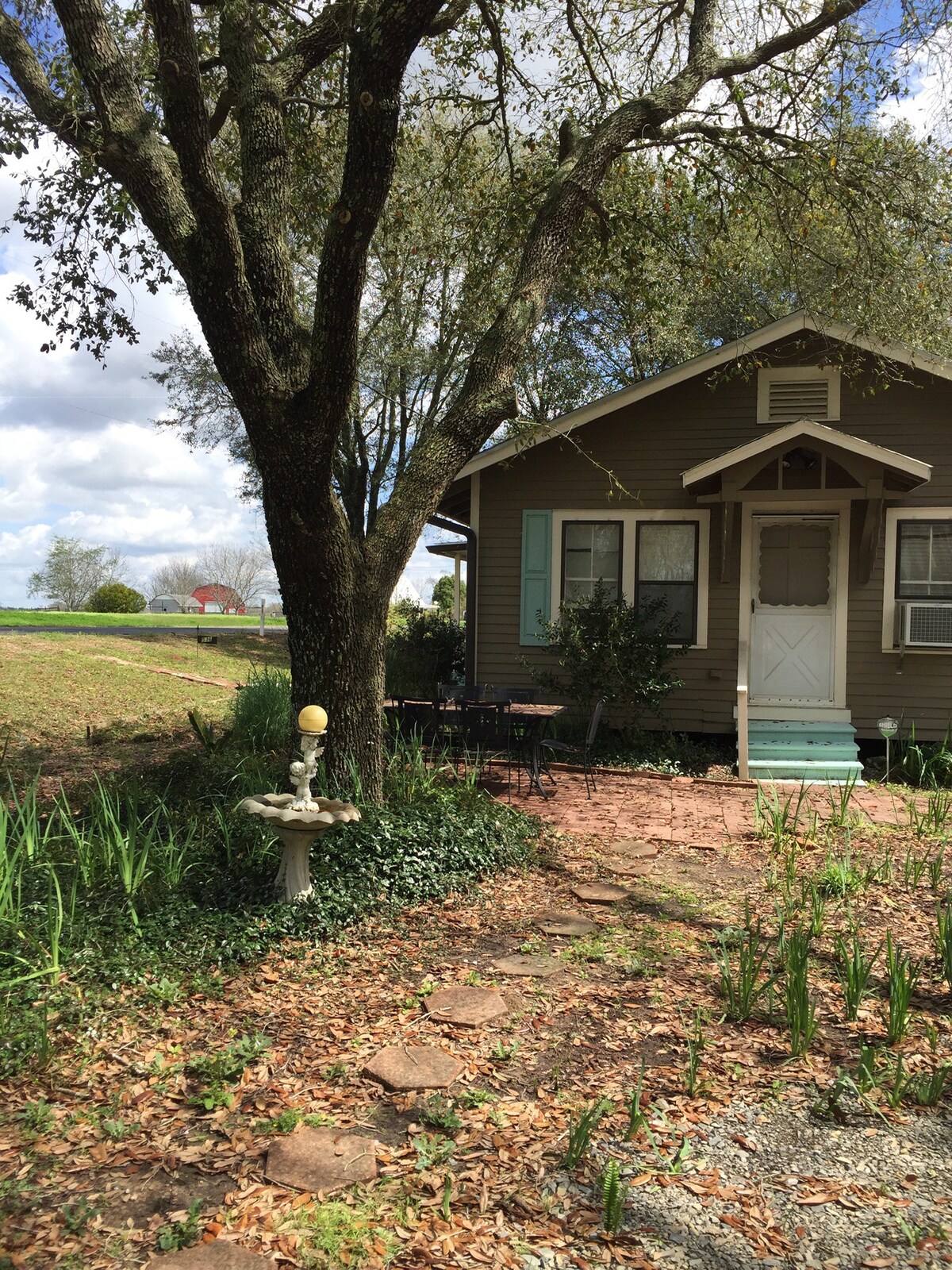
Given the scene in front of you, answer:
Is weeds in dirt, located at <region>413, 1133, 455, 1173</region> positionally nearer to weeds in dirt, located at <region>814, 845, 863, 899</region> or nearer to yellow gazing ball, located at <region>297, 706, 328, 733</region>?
yellow gazing ball, located at <region>297, 706, 328, 733</region>

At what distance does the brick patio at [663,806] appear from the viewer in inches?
271

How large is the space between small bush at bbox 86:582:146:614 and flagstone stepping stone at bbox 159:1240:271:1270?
40.3 metres

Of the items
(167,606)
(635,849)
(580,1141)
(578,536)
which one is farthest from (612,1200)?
(167,606)

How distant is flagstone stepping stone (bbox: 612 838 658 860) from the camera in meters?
6.26

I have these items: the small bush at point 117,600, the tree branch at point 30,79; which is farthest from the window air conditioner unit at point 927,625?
the small bush at point 117,600

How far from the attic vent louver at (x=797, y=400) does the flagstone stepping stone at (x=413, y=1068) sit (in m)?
8.60

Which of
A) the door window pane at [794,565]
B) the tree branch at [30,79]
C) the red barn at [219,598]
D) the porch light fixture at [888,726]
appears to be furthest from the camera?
the red barn at [219,598]

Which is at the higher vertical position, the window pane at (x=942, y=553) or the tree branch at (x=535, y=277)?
the tree branch at (x=535, y=277)

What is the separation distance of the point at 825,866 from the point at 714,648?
5060mm

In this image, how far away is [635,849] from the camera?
21.1 ft

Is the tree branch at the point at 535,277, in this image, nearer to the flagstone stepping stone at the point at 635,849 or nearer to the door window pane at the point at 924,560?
the flagstone stepping stone at the point at 635,849

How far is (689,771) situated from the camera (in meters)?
9.52

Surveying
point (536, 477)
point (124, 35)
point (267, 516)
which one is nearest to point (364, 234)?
point (267, 516)

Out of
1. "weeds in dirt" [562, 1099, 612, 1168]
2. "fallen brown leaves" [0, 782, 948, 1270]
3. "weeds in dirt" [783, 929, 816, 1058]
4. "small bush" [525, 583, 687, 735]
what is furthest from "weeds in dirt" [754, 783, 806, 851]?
"weeds in dirt" [562, 1099, 612, 1168]
